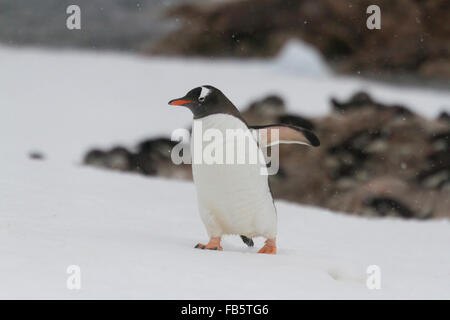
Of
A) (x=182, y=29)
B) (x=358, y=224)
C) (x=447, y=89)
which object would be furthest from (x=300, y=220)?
(x=182, y=29)

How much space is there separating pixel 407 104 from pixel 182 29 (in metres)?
5.67

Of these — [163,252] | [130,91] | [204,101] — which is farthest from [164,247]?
[130,91]

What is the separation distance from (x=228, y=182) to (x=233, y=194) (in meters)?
0.07

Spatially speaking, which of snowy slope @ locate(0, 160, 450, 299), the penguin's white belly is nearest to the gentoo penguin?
the penguin's white belly

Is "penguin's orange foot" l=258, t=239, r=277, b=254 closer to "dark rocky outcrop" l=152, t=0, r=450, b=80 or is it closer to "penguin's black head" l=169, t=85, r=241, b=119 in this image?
"penguin's black head" l=169, t=85, r=241, b=119

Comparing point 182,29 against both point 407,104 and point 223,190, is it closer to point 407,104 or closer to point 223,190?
point 407,104

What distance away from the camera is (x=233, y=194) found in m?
3.04

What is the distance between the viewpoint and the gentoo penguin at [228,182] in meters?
3.02

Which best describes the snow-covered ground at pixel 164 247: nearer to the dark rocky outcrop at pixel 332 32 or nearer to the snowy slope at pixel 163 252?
the snowy slope at pixel 163 252

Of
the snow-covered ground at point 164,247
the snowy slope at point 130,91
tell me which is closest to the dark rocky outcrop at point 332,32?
the snowy slope at point 130,91

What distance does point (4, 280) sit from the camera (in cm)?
215

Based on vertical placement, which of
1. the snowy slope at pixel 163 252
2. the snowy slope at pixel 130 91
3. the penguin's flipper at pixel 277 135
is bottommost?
the snowy slope at pixel 163 252

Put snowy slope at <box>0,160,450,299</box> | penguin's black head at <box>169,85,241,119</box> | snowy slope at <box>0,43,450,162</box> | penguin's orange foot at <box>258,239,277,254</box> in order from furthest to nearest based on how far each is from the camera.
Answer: snowy slope at <box>0,43,450,162</box> < penguin's orange foot at <box>258,239,277,254</box> < penguin's black head at <box>169,85,241,119</box> < snowy slope at <box>0,160,450,299</box>

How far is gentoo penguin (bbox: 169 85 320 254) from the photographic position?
3020mm
